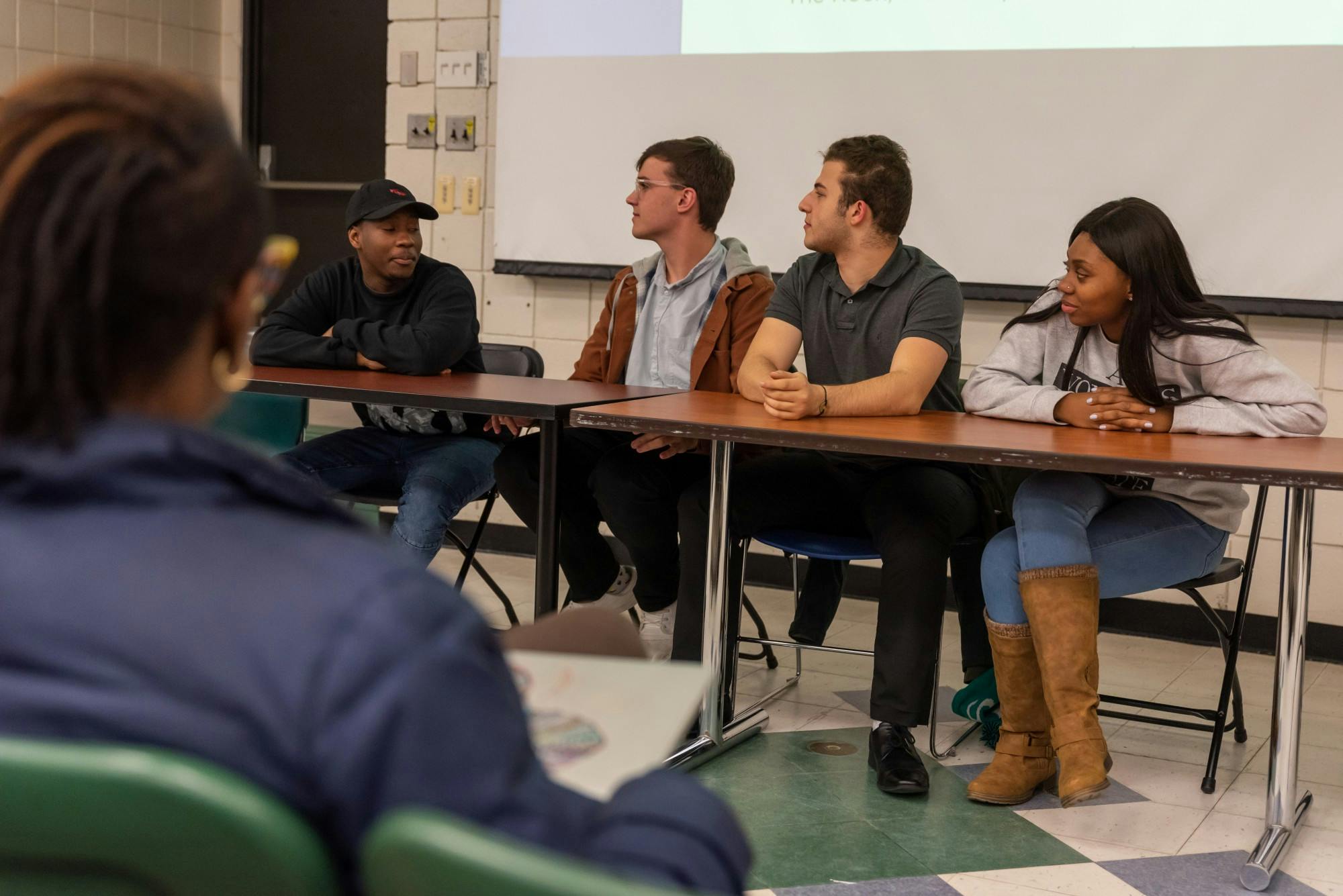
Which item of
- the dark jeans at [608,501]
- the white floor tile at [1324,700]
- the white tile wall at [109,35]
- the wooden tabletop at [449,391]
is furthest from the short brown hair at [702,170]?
the white tile wall at [109,35]

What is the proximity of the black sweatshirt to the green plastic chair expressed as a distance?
8.15ft

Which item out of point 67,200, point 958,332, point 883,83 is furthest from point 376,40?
point 67,200

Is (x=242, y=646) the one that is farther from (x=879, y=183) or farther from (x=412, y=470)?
(x=412, y=470)

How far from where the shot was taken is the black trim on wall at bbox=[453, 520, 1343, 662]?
361 centimetres

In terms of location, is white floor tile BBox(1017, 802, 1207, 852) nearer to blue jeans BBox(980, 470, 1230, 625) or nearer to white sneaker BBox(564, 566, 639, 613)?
blue jeans BBox(980, 470, 1230, 625)

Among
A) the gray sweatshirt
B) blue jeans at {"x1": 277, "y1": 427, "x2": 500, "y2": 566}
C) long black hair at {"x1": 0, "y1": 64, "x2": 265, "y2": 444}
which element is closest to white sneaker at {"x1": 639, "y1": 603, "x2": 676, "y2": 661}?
blue jeans at {"x1": 277, "y1": 427, "x2": 500, "y2": 566}

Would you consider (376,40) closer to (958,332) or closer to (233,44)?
(233,44)

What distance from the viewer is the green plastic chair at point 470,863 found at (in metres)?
0.56

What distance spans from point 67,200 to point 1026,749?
2123 mm

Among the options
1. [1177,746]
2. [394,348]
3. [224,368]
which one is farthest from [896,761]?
[224,368]

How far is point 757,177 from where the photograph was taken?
407cm

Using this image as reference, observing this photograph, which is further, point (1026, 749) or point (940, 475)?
point (940, 475)

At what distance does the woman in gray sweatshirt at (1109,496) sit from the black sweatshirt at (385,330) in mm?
1313

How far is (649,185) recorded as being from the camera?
3.19 meters
